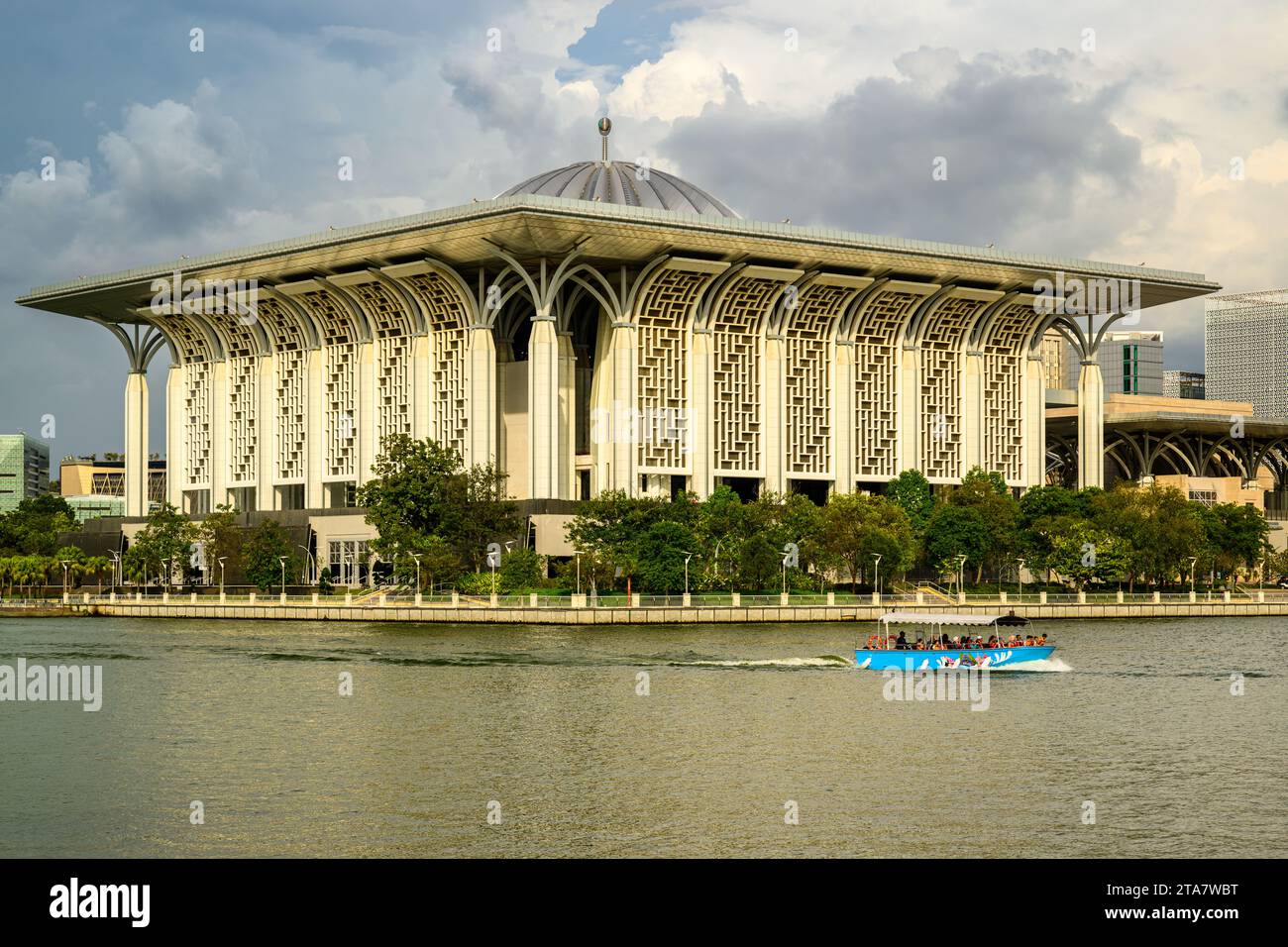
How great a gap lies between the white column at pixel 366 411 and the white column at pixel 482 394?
35.2 ft

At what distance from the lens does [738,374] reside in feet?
419

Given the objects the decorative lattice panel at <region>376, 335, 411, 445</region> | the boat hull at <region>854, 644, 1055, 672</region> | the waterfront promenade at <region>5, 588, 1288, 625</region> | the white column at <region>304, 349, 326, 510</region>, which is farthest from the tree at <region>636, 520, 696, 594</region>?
the white column at <region>304, 349, 326, 510</region>

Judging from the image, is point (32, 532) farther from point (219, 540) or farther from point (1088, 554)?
point (1088, 554)

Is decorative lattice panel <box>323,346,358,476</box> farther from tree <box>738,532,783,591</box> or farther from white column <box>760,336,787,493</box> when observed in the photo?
tree <box>738,532,783,591</box>

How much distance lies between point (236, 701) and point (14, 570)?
8743 cm

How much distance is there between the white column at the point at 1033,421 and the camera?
468ft

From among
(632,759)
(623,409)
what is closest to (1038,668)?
(632,759)

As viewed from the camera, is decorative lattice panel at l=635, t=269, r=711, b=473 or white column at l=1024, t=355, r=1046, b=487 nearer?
decorative lattice panel at l=635, t=269, r=711, b=473

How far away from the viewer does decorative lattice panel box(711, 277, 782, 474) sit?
126125 millimetres

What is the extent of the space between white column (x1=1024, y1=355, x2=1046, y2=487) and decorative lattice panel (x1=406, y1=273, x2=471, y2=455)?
1913 inches

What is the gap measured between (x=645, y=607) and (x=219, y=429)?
205ft

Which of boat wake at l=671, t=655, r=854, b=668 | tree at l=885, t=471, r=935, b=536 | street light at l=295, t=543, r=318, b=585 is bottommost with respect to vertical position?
boat wake at l=671, t=655, r=854, b=668

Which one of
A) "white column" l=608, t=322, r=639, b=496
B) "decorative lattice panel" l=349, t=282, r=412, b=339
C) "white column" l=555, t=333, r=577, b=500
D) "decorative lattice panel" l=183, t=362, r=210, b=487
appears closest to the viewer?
"white column" l=608, t=322, r=639, b=496

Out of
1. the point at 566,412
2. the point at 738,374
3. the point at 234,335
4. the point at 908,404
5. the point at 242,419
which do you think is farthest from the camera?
the point at 242,419
